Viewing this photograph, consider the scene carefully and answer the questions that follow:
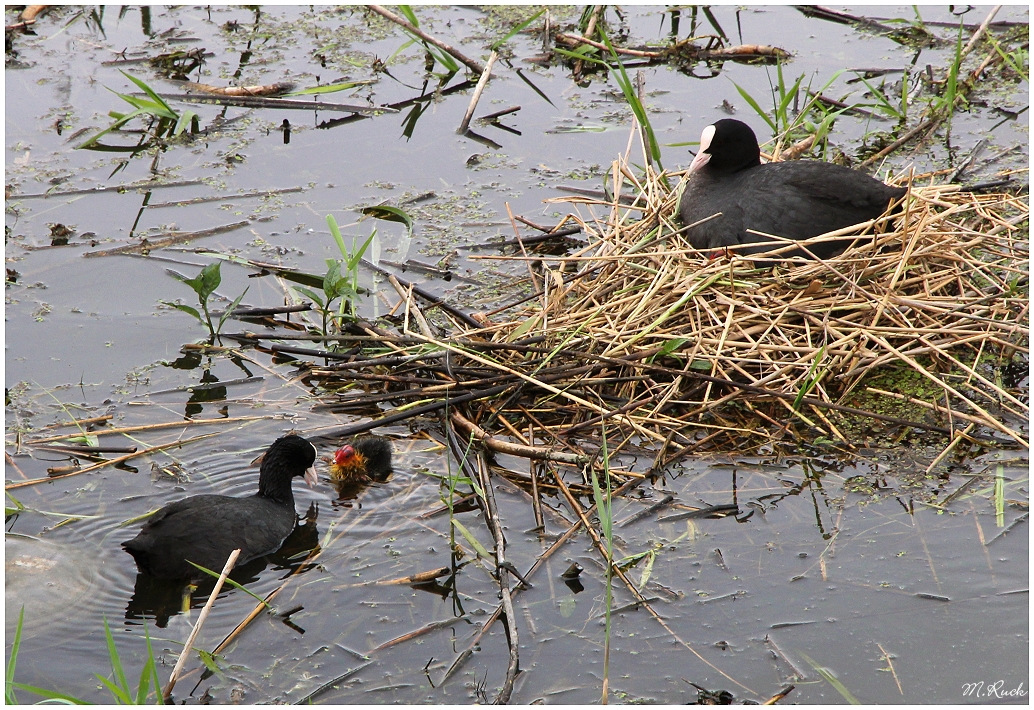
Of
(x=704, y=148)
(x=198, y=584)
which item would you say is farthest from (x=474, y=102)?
(x=198, y=584)

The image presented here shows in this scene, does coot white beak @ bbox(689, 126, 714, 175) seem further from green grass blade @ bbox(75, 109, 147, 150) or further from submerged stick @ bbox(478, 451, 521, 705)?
green grass blade @ bbox(75, 109, 147, 150)

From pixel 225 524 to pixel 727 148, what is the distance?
9.52ft

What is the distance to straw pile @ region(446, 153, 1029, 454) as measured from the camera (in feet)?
13.7

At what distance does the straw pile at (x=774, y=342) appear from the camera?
13.7 feet

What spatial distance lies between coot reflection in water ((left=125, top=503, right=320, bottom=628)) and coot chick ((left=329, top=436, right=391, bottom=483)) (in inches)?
10.1

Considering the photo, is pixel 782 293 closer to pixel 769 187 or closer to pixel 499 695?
pixel 769 187

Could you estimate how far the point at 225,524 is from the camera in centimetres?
360

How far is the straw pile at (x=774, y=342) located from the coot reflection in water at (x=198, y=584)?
0.92 metres

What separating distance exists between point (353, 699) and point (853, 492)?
1.93 metres

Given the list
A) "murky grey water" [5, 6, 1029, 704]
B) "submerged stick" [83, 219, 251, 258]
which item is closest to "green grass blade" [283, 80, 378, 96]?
"murky grey water" [5, 6, 1029, 704]

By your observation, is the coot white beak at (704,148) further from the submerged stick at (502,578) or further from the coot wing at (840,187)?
the submerged stick at (502,578)

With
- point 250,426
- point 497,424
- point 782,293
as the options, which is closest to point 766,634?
point 497,424

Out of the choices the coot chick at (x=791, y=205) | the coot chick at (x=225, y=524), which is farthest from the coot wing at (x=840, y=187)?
the coot chick at (x=225, y=524)

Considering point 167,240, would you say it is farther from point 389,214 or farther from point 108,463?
point 108,463
